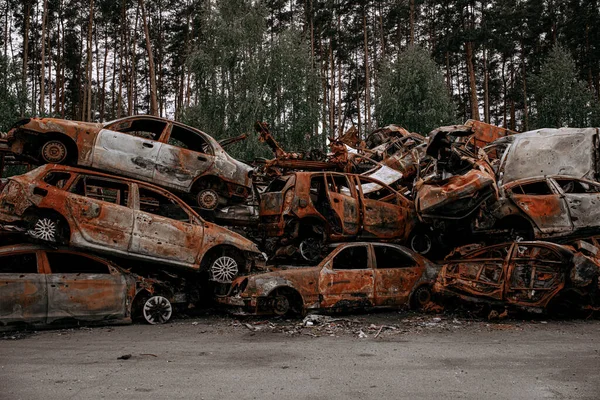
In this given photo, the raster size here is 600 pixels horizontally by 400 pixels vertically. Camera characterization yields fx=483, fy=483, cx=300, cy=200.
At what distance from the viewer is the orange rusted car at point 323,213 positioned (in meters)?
9.77

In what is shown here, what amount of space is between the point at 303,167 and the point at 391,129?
737 cm

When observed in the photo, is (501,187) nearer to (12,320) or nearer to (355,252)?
(355,252)

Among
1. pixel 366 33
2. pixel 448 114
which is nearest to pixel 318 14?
pixel 366 33

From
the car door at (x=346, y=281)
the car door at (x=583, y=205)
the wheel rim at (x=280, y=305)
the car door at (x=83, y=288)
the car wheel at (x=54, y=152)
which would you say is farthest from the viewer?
the car door at (x=583, y=205)

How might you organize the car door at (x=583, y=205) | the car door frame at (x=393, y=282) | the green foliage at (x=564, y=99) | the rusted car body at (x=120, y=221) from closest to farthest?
the rusted car body at (x=120, y=221) → the car door frame at (x=393, y=282) → the car door at (x=583, y=205) → the green foliage at (x=564, y=99)

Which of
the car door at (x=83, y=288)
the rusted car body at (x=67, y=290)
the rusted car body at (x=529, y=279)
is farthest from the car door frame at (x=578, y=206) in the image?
the car door at (x=83, y=288)

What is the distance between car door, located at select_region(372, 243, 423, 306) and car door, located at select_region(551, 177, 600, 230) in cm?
345

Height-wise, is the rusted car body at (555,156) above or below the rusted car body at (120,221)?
above

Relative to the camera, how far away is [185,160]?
33.0ft

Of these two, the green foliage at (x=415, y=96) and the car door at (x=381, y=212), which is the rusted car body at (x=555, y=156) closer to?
the car door at (x=381, y=212)

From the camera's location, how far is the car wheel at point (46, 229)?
7.75 m

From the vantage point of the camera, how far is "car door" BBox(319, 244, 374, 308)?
8.65 meters

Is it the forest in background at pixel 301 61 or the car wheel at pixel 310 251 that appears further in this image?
the forest in background at pixel 301 61

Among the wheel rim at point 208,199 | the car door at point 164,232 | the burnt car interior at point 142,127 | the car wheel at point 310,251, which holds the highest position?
the burnt car interior at point 142,127
